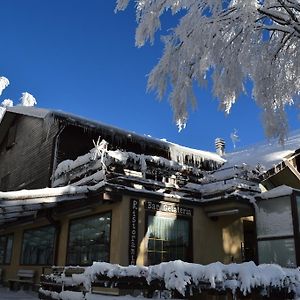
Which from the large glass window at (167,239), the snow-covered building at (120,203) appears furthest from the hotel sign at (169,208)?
the large glass window at (167,239)

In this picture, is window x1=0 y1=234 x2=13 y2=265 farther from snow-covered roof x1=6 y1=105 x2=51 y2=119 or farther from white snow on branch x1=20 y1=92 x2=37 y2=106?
white snow on branch x1=20 y1=92 x2=37 y2=106

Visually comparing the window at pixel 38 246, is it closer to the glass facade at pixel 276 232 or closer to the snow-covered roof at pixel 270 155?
the glass facade at pixel 276 232

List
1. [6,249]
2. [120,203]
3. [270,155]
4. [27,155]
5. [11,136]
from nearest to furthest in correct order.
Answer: [120,203]
[270,155]
[27,155]
[6,249]
[11,136]

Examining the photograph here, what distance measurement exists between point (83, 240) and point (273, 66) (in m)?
8.32

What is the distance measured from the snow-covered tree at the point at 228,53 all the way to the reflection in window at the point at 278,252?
434cm

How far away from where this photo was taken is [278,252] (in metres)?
13.0

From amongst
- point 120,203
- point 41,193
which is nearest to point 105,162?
point 120,203

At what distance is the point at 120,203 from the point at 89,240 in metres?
2.05

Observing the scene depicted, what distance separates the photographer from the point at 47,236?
16422mm

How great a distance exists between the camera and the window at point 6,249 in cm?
1967

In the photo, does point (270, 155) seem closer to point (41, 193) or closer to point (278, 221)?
point (278, 221)

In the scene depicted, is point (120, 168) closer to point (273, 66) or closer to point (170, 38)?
point (170, 38)

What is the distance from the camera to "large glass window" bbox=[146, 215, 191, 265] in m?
12.9

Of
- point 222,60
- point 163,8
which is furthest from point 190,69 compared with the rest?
point 163,8
